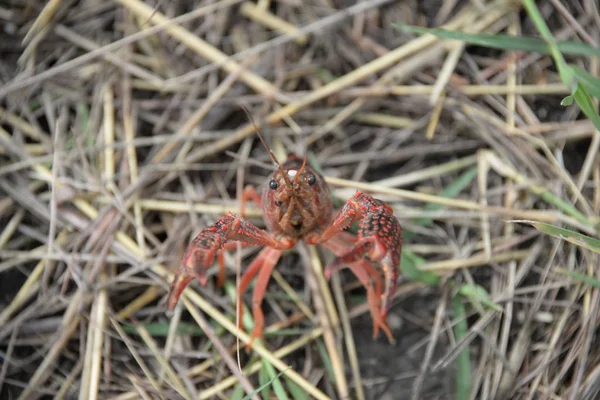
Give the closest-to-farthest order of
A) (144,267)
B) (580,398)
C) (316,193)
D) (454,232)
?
(580,398), (316,193), (144,267), (454,232)

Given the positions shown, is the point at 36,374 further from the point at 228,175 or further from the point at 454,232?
the point at 454,232

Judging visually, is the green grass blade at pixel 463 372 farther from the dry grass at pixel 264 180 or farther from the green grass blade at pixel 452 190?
the green grass blade at pixel 452 190

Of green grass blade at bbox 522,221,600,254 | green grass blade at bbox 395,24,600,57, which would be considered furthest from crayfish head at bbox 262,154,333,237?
green grass blade at bbox 522,221,600,254

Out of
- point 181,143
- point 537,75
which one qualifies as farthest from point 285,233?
point 537,75

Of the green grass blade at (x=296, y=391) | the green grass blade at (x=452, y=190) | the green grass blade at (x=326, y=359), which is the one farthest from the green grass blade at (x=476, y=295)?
the green grass blade at (x=296, y=391)

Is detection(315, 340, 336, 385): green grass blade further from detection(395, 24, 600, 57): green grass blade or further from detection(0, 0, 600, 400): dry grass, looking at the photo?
detection(395, 24, 600, 57): green grass blade

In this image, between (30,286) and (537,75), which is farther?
(537,75)
